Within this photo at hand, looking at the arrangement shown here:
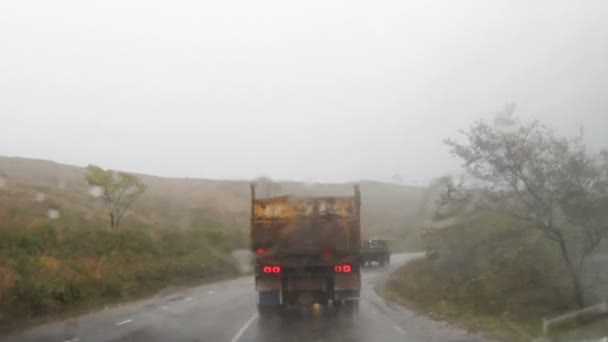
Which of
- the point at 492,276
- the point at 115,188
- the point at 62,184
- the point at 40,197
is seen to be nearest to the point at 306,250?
the point at 492,276

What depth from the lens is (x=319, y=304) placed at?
1911cm

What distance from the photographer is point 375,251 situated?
43969 mm

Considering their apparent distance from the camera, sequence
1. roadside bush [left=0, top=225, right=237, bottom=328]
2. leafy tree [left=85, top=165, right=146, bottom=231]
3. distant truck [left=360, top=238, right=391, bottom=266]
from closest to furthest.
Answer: roadside bush [left=0, top=225, right=237, bottom=328] < leafy tree [left=85, top=165, right=146, bottom=231] < distant truck [left=360, top=238, right=391, bottom=266]

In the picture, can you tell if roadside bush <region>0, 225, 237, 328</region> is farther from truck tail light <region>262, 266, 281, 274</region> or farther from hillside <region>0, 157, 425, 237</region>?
truck tail light <region>262, 266, 281, 274</region>

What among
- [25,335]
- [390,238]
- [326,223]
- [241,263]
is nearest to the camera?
[25,335]

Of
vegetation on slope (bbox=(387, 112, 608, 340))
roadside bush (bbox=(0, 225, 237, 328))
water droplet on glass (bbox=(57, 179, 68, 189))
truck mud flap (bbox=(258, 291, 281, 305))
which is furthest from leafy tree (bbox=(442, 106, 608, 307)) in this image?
water droplet on glass (bbox=(57, 179, 68, 189))

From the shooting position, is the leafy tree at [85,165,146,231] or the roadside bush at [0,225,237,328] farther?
the leafy tree at [85,165,146,231]

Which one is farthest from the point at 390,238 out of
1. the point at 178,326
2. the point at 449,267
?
the point at 178,326

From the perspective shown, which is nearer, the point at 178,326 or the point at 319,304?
the point at 178,326

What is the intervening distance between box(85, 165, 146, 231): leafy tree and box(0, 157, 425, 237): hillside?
188cm

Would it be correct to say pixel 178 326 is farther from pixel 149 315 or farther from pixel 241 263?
pixel 241 263

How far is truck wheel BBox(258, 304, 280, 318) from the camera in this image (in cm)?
1773

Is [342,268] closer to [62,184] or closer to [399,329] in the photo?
[399,329]

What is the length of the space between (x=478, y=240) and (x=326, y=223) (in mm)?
6265
